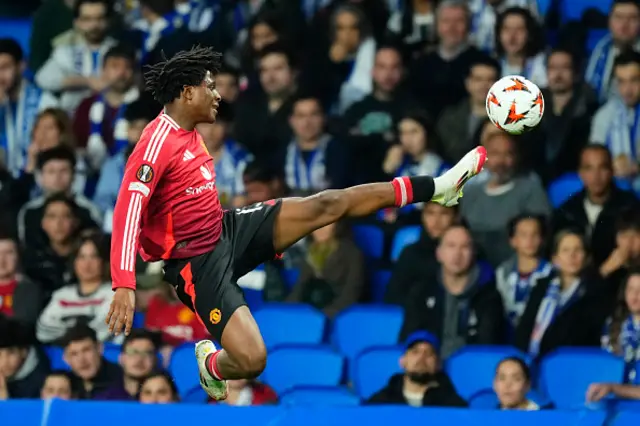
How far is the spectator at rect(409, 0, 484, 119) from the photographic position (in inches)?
442

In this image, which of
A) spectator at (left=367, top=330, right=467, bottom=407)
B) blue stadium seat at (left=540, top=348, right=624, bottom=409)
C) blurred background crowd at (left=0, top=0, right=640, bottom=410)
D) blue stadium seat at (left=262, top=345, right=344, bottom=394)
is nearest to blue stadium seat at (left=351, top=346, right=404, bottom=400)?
blurred background crowd at (left=0, top=0, right=640, bottom=410)

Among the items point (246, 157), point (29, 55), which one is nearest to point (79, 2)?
point (29, 55)

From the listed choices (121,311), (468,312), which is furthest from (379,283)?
(121,311)

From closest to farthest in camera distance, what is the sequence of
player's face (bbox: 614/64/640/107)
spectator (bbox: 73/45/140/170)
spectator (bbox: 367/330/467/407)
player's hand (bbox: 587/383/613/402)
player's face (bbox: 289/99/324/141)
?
1. player's hand (bbox: 587/383/613/402)
2. spectator (bbox: 367/330/467/407)
3. player's face (bbox: 614/64/640/107)
4. player's face (bbox: 289/99/324/141)
5. spectator (bbox: 73/45/140/170)

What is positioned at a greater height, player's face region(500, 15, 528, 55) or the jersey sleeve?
player's face region(500, 15, 528, 55)

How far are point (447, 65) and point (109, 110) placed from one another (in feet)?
8.68

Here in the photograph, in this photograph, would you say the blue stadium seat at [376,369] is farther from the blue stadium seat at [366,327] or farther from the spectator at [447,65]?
the spectator at [447,65]

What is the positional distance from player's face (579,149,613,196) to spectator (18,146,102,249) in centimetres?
350

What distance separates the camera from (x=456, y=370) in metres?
9.27

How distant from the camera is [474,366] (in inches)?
363

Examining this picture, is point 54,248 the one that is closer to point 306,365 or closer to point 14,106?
point 14,106

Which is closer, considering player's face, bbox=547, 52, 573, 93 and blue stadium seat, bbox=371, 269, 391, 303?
blue stadium seat, bbox=371, 269, 391, 303

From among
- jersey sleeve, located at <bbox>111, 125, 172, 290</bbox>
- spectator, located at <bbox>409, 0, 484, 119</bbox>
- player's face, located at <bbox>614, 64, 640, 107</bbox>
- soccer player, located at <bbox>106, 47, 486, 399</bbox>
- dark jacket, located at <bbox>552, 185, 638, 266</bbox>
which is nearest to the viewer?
jersey sleeve, located at <bbox>111, 125, 172, 290</bbox>

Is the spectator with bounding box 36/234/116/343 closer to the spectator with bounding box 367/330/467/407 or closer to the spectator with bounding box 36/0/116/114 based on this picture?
the spectator with bounding box 367/330/467/407
